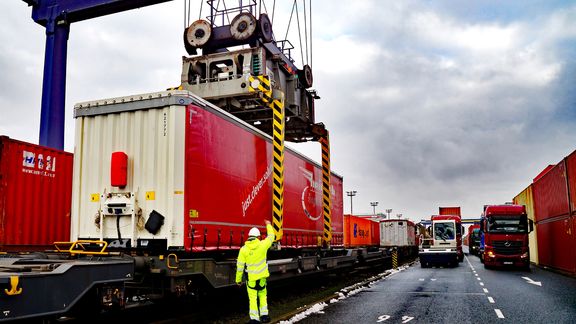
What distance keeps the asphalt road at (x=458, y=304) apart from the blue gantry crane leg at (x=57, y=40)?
12.8m

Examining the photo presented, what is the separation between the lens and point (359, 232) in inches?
1120

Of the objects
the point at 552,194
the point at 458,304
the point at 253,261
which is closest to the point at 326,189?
the point at 458,304

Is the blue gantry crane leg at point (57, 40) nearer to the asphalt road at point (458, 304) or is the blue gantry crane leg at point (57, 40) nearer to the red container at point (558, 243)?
the asphalt road at point (458, 304)

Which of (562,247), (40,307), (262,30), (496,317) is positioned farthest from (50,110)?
(562,247)

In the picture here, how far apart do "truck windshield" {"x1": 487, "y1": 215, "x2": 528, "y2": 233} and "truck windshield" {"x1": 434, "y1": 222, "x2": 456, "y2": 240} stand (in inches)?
201

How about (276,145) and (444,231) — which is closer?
(276,145)

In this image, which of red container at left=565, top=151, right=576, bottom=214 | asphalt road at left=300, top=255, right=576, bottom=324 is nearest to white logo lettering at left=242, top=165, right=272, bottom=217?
asphalt road at left=300, top=255, right=576, bottom=324

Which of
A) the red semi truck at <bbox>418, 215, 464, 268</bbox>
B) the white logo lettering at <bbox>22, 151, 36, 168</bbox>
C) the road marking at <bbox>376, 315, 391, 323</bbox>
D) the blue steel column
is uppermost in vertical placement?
the blue steel column

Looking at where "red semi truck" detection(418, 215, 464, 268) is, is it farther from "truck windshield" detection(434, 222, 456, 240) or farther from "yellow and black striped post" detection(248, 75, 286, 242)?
"yellow and black striped post" detection(248, 75, 286, 242)

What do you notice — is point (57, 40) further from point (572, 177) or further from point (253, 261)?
point (572, 177)

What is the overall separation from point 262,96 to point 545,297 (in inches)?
357

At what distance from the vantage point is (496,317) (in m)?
10.2

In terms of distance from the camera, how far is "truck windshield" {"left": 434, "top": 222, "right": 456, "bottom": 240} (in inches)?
1161

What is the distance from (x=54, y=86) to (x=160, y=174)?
41.6 feet
